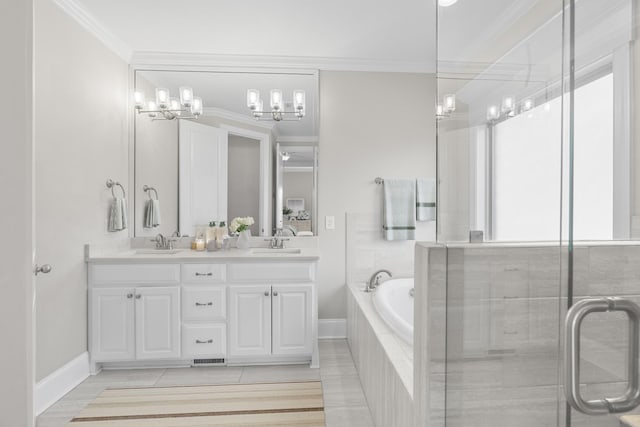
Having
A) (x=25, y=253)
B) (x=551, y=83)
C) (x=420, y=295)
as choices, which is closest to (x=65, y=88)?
(x=25, y=253)

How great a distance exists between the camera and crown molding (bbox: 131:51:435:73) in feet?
Result: 10.4

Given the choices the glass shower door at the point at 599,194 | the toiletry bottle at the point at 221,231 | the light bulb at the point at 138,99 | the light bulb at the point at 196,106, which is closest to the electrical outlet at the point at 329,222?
the toiletry bottle at the point at 221,231

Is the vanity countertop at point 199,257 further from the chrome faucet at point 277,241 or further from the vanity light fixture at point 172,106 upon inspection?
the vanity light fixture at point 172,106

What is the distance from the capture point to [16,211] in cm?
146

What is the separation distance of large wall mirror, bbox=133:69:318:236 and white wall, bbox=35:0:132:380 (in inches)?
13.7

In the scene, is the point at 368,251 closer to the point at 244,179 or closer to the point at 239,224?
the point at 239,224

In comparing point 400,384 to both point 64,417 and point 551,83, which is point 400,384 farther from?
point 64,417

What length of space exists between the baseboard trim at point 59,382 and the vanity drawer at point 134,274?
0.52m

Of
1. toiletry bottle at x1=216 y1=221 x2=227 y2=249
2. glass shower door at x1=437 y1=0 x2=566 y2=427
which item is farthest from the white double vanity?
glass shower door at x1=437 y1=0 x2=566 y2=427

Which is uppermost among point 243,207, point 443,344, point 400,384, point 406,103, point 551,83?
point 406,103

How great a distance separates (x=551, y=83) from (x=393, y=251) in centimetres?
267

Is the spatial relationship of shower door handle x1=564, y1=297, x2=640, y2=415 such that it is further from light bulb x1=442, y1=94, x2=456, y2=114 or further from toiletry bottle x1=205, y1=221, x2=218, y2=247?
toiletry bottle x1=205, y1=221, x2=218, y2=247

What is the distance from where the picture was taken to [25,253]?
1.48 meters

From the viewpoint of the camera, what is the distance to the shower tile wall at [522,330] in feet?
2.59
